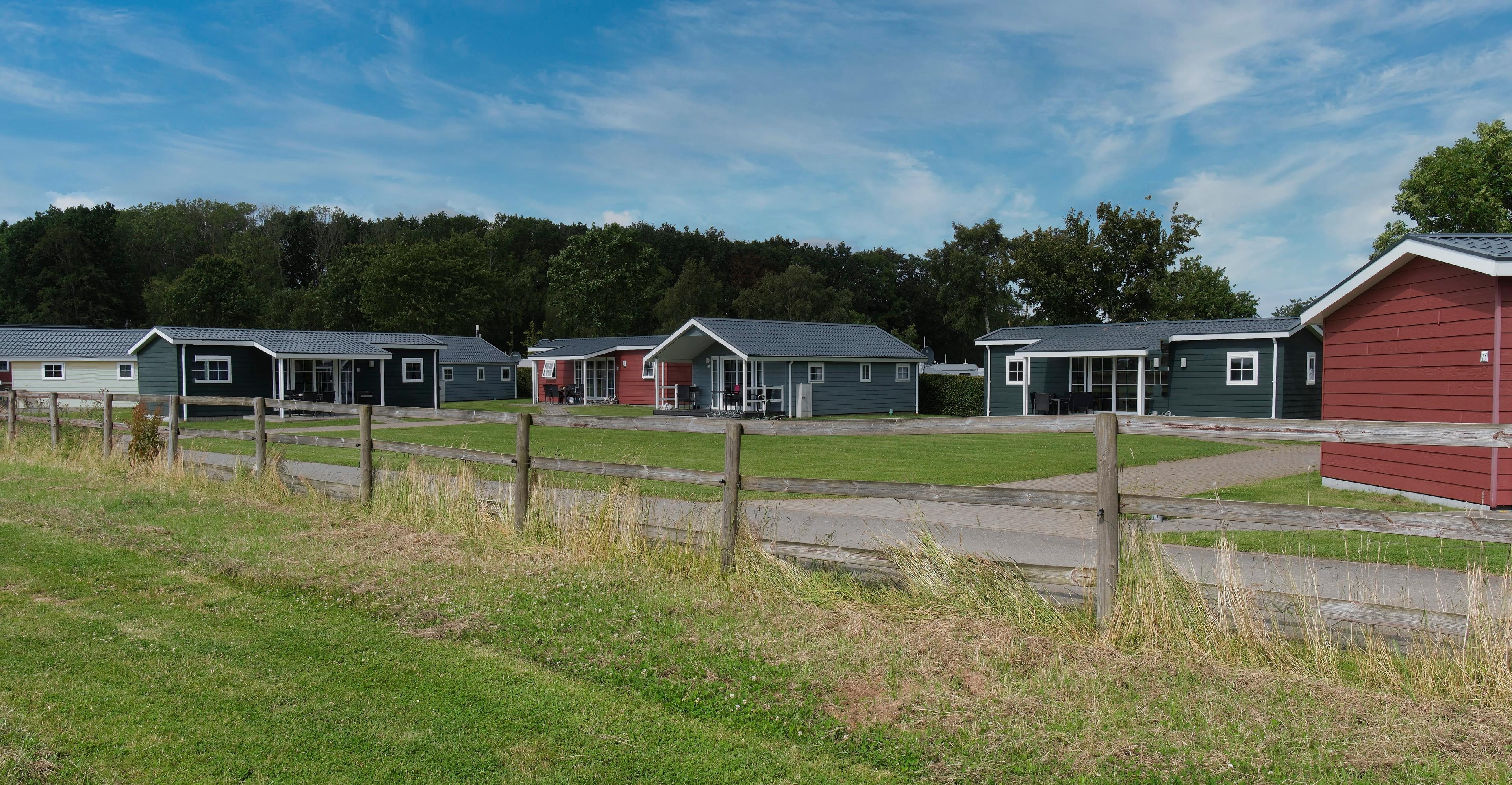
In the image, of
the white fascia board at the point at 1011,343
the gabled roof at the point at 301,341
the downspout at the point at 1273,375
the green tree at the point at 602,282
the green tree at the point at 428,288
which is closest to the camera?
the downspout at the point at 1273,375

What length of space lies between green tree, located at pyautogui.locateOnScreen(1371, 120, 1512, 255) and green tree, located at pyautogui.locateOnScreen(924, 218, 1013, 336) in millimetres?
25677

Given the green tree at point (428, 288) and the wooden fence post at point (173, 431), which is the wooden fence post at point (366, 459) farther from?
the green tree at point (428, 288)

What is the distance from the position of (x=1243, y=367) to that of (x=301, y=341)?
1246 inches

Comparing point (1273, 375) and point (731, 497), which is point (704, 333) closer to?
point (1273, 375)

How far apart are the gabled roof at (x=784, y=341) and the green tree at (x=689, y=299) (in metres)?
26.6

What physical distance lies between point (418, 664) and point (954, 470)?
11.2 metres

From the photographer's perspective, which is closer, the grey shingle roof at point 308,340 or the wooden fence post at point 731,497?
the wooden fence post at point 731,497

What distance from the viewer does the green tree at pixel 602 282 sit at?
2569 inches

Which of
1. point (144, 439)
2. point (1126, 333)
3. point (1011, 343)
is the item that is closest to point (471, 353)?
point (1011, 343)

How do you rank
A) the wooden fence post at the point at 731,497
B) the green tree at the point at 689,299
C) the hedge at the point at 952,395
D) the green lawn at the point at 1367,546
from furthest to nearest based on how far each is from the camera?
the green tree at the point at 689,299 < the hedge at the point at 952,395 < the green lawn at the point at 1367,546 < the wooden fence post at the point at 731,497

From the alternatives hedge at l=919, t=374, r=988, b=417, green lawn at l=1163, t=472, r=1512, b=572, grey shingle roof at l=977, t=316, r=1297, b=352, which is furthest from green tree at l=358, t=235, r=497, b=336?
green lawn at l=1163, t=472, r=1512, b=572

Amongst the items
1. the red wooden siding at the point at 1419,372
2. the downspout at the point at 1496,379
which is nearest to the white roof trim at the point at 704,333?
the red wooden siding at the point at 1419,372

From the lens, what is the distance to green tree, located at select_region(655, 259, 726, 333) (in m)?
64.0

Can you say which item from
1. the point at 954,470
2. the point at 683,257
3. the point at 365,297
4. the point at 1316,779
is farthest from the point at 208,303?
the point at 1316,779
